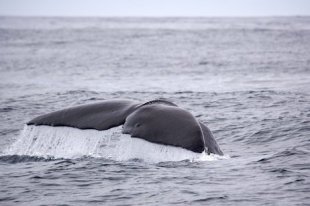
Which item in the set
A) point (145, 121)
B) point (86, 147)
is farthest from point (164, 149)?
point (86, 147)

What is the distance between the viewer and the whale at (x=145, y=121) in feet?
21.6

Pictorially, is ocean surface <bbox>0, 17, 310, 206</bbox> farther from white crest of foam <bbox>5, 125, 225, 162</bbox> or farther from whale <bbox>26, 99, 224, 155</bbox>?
whale <bbox>26, 99, 224, 155</bbox>

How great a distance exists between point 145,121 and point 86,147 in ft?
6.75

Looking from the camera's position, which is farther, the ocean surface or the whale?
the ocean surface

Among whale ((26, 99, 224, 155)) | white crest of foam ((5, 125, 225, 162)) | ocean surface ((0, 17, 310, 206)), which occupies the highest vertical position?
whale ((26, 99, 224, 155))

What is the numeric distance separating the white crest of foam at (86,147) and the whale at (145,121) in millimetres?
98

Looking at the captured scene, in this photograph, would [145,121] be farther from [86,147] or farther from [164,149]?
[86,147]

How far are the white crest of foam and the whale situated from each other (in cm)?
10

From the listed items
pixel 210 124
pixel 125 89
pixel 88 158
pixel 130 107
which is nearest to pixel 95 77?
pixel 125 89

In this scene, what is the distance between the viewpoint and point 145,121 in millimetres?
6984

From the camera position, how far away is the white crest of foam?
24.2ft

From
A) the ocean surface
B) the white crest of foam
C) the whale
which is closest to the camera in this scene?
the whale

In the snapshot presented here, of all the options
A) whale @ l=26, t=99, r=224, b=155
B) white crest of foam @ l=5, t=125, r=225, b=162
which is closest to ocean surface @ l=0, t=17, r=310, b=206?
white crest of foam @ l=5, t=125, r=225, b=162

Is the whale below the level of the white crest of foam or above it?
above
